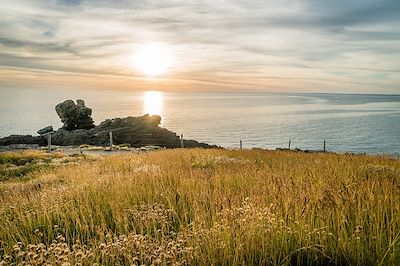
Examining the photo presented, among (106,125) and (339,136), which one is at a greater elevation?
(106,125)

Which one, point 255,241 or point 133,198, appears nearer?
point 255,241

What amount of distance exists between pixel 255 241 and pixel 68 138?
196 feet

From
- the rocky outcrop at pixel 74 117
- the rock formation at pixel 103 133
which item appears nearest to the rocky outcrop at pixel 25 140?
the rock formation at pixel 103 133

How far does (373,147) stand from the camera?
8156 cm

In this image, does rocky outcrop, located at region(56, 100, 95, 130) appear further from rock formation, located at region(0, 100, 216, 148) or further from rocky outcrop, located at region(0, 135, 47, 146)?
rocky outcrop, located at region(0, 135, 47, 146)

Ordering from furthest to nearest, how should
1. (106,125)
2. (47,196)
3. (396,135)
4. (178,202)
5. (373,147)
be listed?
(396,135) < (373,147) < (106,125) < (47,196) < (178,202)

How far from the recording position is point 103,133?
5862 centimetres

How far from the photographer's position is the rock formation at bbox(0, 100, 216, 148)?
188 ft

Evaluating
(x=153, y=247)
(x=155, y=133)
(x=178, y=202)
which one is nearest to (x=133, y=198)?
(x=178, y=202)

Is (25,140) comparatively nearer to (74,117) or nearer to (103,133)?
(74,117)

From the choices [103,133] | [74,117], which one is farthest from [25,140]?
[103,133]

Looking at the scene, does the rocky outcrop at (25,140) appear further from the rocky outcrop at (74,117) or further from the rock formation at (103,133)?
the rocky outcrop at (74,117)

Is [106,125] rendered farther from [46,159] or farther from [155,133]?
[46,159]

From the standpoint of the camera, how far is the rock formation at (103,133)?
188 ft
